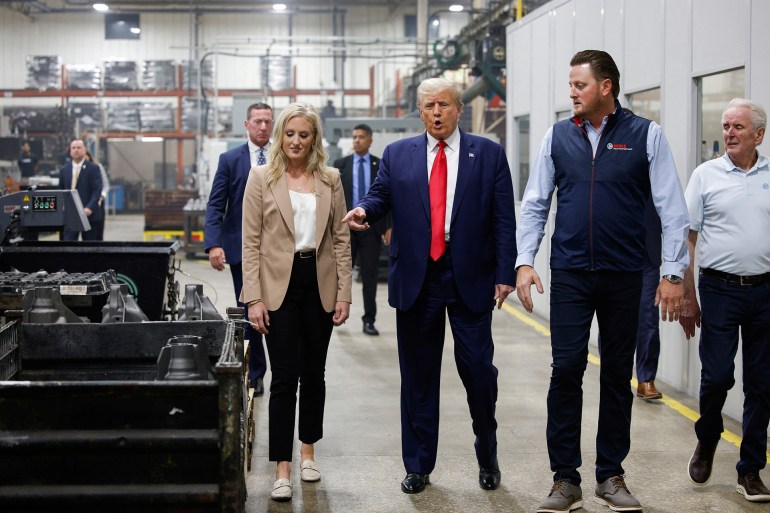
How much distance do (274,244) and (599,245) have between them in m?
1.34

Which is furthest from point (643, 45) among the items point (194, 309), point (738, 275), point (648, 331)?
point (194, 309)

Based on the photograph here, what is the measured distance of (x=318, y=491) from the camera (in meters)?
4.50

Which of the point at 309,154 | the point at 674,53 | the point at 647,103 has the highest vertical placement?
the point at 674,53

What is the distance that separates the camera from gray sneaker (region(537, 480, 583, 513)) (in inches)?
162

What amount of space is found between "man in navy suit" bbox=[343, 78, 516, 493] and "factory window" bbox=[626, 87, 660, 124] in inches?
131

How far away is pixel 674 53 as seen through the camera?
22.1 ft

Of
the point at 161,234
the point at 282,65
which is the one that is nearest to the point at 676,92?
the point at 161,234

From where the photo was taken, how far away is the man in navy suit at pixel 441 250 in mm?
4273

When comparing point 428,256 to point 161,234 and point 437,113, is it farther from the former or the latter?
point 161,234

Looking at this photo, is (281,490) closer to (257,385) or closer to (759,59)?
(257,385)

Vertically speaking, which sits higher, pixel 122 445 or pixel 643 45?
pixel 643 45

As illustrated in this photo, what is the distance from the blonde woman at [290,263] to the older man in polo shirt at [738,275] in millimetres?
1549

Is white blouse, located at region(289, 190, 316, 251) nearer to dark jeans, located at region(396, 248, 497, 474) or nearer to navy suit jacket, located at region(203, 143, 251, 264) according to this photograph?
dark jeans, located at region(396, 248, 497, 474)

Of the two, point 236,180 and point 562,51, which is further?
point 562,51
